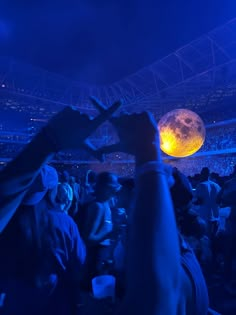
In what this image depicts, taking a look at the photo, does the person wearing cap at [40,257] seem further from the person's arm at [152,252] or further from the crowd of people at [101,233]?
the person's arm at [152,252]

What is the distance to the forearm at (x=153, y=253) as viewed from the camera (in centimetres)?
70

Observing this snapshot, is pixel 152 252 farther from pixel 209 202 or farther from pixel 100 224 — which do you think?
pixel 209 202

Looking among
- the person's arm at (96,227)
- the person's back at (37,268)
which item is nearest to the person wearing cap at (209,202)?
the person's arm at (96,227)

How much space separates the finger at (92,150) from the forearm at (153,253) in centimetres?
27

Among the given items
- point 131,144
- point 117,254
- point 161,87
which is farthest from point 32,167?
point 161,87

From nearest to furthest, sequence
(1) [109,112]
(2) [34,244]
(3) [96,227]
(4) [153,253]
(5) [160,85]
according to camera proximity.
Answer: (4) [153,253] → (1) [109,112] → (2) [34,244] → (3) [96,227] → (5) [160,85]

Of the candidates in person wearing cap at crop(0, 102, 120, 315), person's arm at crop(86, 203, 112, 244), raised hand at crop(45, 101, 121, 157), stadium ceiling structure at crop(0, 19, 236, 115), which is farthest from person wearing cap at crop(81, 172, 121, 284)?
stadium ceiling structure at crop(0, 19, 236, 115)

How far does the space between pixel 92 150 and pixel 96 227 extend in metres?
2.38

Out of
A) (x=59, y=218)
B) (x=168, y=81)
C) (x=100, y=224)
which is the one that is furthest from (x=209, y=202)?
(x=168, y=81)

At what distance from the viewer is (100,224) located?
3.29 metres

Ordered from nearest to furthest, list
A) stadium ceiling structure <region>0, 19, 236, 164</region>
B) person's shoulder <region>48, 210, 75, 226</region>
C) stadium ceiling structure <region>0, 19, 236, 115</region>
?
1. person's shoulder <region>48, 210, 75, 226</region>
2. stadium ceiling structure <region>0, 19, 236, 115</region>
3. stadium ceiling structure <region>0, 19, 236, 164</region>

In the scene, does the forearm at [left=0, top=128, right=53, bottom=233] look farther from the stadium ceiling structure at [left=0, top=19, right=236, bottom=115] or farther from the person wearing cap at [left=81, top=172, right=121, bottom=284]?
the stadium ceiling structure at [left=0, top=19, right=236, bottom=115]

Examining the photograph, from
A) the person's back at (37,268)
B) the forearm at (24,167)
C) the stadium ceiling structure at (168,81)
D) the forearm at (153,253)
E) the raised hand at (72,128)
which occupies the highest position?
the stadium ceiling structure at (168,81)

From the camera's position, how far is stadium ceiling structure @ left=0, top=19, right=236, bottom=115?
15.1 metres
